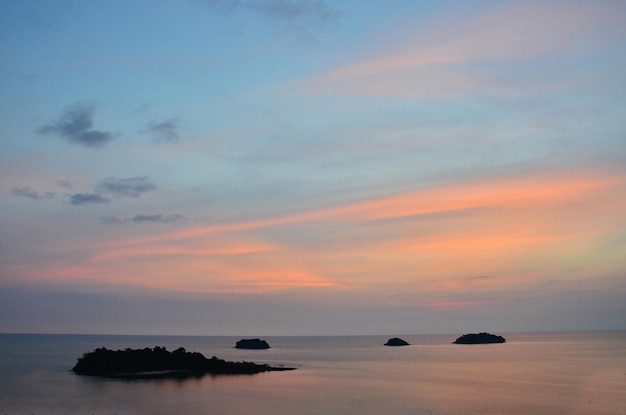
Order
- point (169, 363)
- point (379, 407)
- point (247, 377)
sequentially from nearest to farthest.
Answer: point (379, 407) < point (247, 377) < point (169, 363)

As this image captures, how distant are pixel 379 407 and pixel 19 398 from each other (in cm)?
3852

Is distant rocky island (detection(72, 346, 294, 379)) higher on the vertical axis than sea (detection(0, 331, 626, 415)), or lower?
higher

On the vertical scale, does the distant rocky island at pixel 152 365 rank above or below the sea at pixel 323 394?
above

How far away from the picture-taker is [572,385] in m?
86.5

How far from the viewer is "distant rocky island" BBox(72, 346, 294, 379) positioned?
9744 centimetres

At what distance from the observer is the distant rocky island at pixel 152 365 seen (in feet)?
320

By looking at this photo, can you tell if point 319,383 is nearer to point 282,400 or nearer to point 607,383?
point 282,400

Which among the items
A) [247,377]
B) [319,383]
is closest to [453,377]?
[319,383]

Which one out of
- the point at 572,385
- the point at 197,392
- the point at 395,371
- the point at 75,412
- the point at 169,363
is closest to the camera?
the point at 75,412

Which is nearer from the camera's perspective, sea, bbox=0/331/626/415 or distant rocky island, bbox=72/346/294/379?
sea, bbox=0/331/626/415

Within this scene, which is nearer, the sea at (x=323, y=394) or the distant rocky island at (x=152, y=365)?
the sea at (x=323, y=394)

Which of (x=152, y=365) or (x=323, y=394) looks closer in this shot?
(x=323, y=394)

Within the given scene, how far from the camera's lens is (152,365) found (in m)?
100

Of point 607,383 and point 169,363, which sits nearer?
point 607,383
